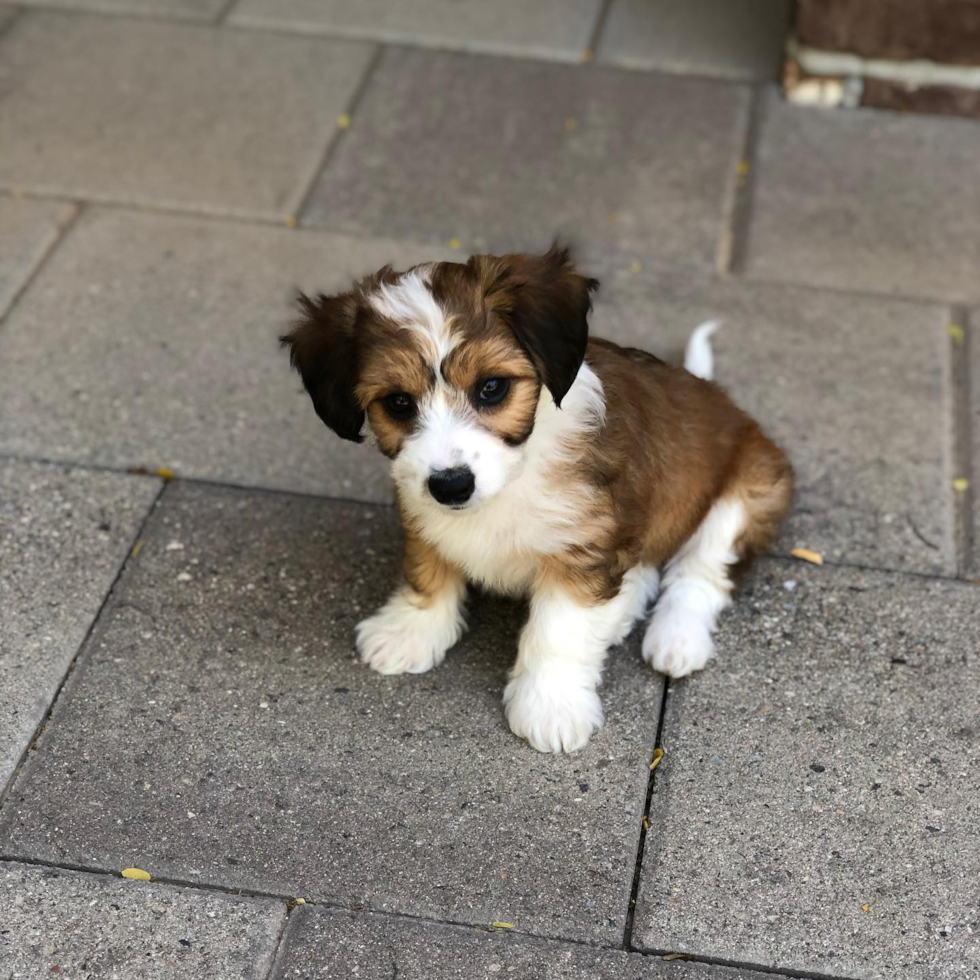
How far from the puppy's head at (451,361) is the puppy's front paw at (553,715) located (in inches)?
31.8

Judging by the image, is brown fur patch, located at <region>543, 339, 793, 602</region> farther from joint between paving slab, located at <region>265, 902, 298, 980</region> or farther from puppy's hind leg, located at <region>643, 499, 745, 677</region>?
joint between paving slab, located at <region>265, 902, 298, 980</region>

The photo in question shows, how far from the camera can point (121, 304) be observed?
548cm

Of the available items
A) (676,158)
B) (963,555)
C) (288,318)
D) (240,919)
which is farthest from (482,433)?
(676,158)

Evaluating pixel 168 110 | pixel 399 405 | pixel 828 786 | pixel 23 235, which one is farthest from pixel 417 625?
pixel 168 110

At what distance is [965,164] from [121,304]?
4.04 meters

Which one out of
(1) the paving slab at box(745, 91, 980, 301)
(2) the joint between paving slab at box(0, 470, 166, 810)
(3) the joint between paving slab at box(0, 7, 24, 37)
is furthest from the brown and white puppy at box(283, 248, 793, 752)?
(3) the joint between paving slab at box(0, 7, 24, 37)

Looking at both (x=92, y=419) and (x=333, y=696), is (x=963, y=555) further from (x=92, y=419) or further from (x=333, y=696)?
(x=92, y=419)

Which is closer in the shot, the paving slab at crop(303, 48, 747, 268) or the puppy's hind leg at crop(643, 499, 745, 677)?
the puppy's hind leg at crop(643, 499, 745, 677)

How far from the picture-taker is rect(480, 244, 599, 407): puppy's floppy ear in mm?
3172

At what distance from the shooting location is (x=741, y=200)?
602 centimetres

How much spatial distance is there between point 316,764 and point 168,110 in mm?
4119

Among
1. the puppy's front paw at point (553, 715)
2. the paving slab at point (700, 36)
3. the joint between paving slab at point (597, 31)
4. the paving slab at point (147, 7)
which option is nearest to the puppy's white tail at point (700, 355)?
the puppy's front paw at point (553, 715)

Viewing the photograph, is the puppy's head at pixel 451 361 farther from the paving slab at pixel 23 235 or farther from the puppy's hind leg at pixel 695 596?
the paving slab at pixel 23 235

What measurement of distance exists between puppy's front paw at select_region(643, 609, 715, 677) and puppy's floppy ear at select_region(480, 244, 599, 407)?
1086 mm
